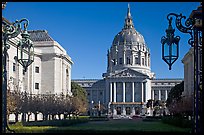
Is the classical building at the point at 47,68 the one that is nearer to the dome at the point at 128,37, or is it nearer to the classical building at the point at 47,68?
the classical building at the point at 47,68

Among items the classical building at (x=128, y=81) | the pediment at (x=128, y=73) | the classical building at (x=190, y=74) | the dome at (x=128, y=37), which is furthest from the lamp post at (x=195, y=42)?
the dome at (x=128, y=37)

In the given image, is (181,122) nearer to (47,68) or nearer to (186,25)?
(186,25)

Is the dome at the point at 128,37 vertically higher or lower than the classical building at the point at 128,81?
higher

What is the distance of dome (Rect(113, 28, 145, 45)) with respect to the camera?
513ft

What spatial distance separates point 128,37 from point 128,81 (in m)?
20.3

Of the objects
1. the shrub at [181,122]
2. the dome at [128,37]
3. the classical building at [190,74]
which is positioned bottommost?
the shrub at [181,122]

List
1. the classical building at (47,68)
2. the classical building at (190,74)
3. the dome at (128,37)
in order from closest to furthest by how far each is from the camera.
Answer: the classical building at (190,74) → the classical building at (47,68) → the dome at (128,37)

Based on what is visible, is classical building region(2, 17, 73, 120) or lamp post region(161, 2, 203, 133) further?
classical building region(2, 17, 73, 120)

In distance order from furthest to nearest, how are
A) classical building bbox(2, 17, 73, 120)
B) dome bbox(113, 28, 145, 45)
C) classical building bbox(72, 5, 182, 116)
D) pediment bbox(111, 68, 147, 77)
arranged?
dome bbox(113, 28, 145, 45) → pediment bbox(111, 68, 147, 77) → classical building bbox(72, 5, 182, 116) → classical building bbox(2, 17, 73, 120)

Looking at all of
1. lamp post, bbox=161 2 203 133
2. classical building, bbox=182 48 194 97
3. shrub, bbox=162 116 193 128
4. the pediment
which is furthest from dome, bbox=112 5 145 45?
lamp post, bbox=161 2 203 133

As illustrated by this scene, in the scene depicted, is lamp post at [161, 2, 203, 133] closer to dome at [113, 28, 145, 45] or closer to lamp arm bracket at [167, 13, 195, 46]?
lamp arm bracket at [167, 13, 195, 46]

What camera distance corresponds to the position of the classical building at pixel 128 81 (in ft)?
477

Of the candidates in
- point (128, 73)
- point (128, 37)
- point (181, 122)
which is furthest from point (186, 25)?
point (128, 37)

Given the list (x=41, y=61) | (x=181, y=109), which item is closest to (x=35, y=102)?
(x=181, y=109)
